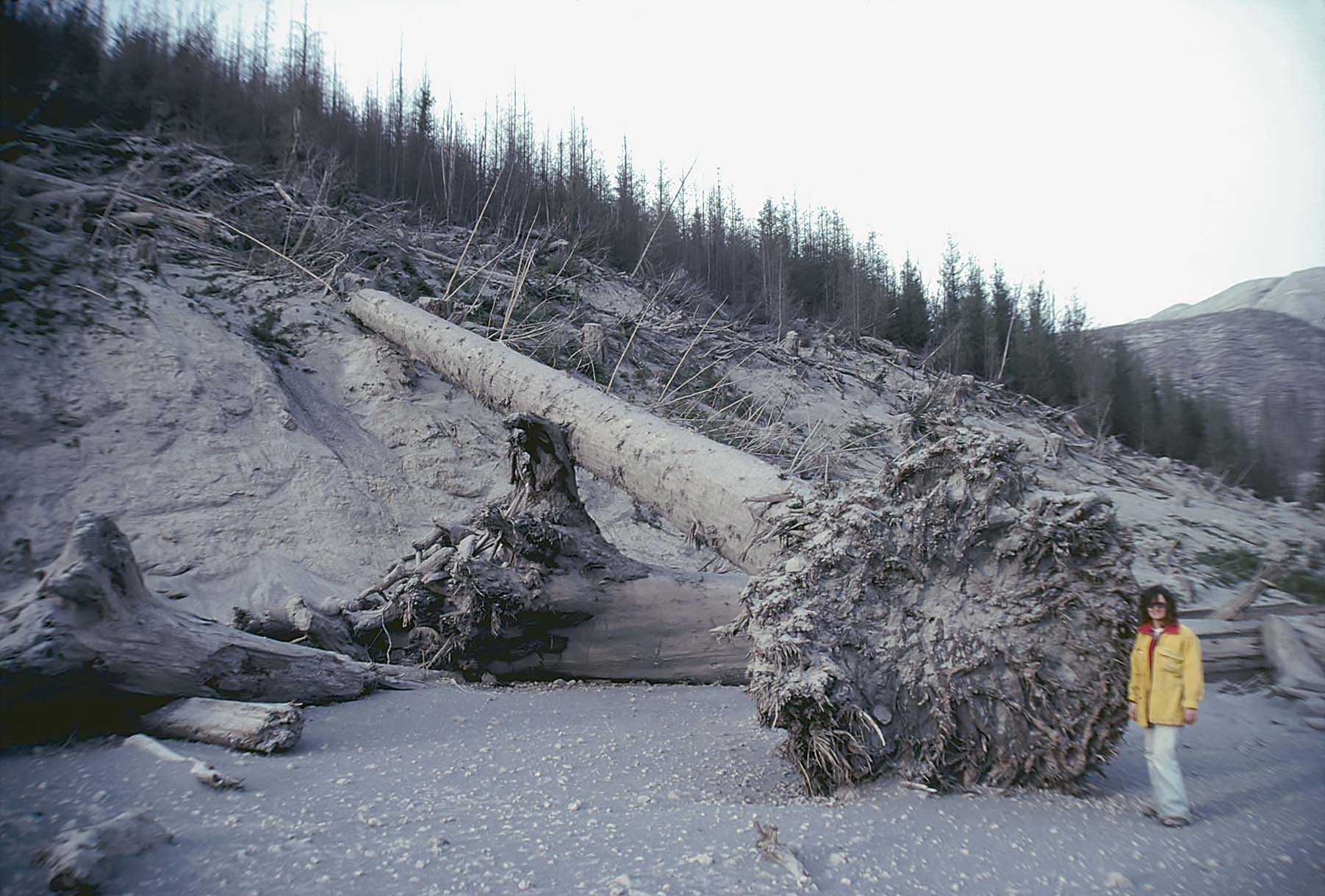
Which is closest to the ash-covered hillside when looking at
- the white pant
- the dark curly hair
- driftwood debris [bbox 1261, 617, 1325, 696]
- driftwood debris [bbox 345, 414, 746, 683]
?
the dark curly hair

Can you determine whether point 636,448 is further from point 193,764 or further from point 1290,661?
point 1290,661

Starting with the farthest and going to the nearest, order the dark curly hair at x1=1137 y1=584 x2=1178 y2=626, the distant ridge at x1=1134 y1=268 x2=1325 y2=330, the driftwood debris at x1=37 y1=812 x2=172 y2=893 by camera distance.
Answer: the distant ridge at x1=1134 y1=268 x2=1325 y2=330 → the dark curly hair at x1=1137 y1=584 x2=1178 y2=626 → the driftwood debris at x1=37 y1=812 x2=172 y2=893

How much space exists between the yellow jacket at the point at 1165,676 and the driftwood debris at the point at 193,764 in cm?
272

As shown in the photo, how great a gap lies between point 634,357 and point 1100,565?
830 centimetres

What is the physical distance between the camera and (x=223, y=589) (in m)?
4.71

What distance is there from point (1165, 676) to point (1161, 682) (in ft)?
0.08

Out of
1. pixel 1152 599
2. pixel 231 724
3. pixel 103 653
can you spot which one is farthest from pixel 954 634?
pixel 103 653

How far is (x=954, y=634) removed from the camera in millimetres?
2367

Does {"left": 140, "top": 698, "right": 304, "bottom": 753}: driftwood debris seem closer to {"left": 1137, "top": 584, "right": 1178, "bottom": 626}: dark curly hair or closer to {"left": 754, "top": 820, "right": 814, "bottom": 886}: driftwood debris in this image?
{"left": 754, "top": 820, "right": 814, "bottom": 886}: driftwood debris

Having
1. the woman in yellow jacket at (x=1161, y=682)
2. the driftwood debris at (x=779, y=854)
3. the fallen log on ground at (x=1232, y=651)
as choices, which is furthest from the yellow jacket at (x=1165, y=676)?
the fallen log on ground at (x=1232, y=651)

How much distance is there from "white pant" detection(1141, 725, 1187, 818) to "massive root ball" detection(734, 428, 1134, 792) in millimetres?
109

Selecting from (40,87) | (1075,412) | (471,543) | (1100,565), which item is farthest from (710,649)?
(1075,412)

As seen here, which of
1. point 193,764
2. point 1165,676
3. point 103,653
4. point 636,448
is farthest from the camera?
point 636,448

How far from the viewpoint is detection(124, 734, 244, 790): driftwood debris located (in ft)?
6.41
